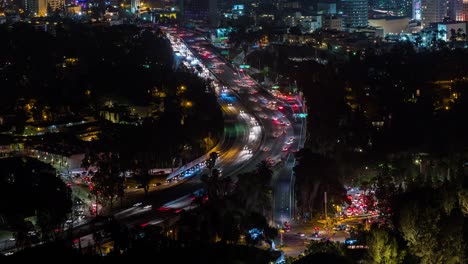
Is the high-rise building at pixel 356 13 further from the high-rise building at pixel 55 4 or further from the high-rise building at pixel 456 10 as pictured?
the high-rise building at pixel 55 4

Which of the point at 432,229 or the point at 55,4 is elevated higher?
the point at 55,4

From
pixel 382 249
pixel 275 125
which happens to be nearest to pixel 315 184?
pixel 382 249

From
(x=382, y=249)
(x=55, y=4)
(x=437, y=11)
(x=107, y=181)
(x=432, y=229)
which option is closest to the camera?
(x=382, y=249)

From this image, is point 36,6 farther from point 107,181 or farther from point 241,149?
point 107,181

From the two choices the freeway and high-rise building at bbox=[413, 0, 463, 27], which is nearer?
the freeway

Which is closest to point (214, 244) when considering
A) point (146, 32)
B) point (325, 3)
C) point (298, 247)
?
point (298, 247)

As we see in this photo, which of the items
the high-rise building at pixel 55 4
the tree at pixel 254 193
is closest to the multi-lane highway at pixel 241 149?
the tree at pixel 254 193

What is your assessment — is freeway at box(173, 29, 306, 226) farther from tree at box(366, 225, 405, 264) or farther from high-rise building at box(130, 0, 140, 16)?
high-rise building at box(130, 0, 140, 16)

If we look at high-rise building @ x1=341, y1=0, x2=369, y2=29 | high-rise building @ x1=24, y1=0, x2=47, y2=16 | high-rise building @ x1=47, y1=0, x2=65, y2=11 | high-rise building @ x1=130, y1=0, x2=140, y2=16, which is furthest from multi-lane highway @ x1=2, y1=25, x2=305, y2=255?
high-rise building @ x1=24, y1=0, x2=47, y2=16
